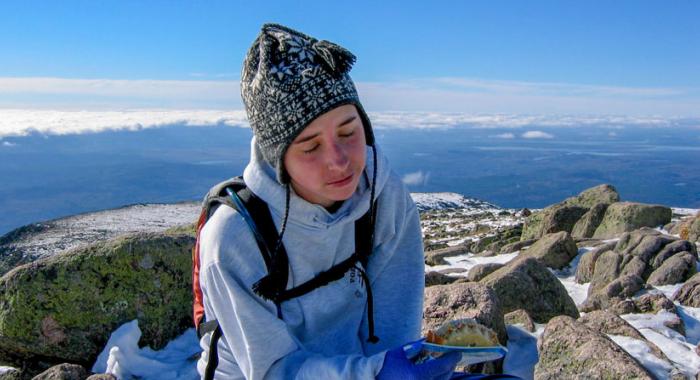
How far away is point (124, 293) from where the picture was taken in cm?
728

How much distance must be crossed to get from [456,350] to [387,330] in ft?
3.28

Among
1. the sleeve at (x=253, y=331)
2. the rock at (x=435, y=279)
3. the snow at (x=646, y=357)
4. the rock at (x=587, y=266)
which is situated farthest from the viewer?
the rock at (x=587, y=266)

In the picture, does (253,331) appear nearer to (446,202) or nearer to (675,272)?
(675,272)

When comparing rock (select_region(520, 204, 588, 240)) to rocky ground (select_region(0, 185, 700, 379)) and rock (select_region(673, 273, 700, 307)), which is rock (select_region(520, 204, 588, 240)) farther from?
rock (select_region(673, 273, 700, 307))

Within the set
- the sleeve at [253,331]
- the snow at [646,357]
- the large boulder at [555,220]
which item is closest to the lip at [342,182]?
the sleeve at [253,331]

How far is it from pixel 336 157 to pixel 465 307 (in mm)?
3812

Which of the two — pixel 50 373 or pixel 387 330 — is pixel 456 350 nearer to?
pixel 387 330

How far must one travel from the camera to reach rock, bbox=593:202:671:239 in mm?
19750

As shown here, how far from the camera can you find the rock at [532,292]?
8.18 meters

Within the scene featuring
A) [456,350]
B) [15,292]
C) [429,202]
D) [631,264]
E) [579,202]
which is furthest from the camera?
[429,202]

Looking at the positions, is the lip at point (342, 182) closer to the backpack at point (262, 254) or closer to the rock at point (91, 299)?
the backpack at point (262, 254)

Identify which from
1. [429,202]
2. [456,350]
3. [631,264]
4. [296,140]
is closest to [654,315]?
[631,264]

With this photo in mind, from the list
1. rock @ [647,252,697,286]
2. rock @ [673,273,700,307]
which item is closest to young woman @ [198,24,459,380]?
rock @ [673,273,700,307]

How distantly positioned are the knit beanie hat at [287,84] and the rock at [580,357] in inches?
133
